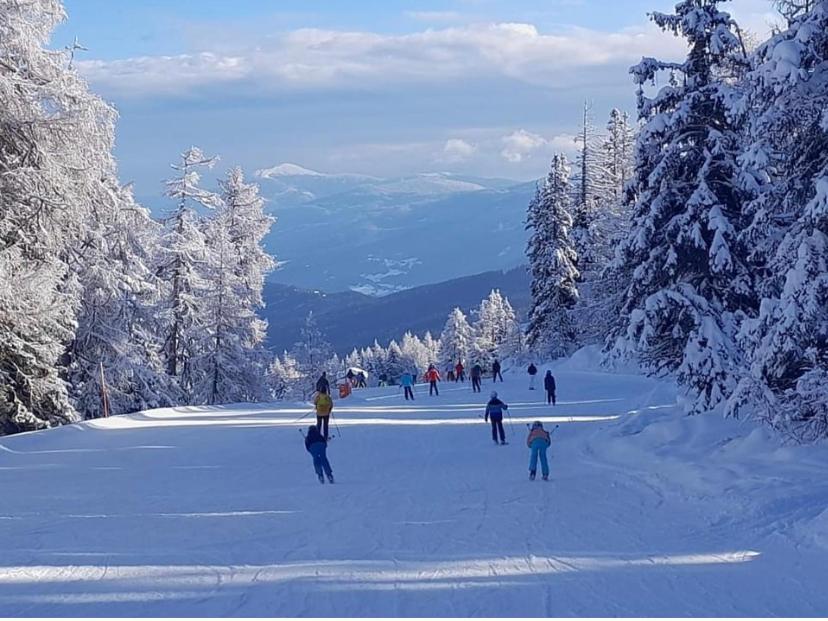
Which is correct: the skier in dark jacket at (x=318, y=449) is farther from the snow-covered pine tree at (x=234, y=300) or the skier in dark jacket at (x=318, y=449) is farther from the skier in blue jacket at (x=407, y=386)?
the snow-covered pine tree at (x=234, y=300)

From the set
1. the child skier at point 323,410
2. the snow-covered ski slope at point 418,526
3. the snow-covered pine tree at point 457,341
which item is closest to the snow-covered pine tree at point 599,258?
the child skier at point 323,410

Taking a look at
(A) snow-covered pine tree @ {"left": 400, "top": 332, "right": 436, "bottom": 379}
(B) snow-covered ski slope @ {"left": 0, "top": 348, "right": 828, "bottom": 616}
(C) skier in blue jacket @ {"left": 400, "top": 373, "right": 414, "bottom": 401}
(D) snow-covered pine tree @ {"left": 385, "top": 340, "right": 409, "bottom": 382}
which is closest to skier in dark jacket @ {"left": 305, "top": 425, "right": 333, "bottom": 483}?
(B) snow-covered ski slope @ {"left": 0, "top": 348, "right": 828, "bottom": 616}

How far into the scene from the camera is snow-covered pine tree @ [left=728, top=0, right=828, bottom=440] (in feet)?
44.2

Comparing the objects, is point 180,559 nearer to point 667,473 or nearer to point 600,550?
point 600,550

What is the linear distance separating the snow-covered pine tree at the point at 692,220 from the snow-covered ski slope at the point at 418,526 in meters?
1.86

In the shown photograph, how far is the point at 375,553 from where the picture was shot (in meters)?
11.0

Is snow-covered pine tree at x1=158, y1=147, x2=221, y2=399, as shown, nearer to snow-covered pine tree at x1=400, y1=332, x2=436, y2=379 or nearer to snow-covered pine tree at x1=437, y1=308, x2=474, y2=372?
snow-covered pine tree at x1=437, y1=308, x2=474, y2=372

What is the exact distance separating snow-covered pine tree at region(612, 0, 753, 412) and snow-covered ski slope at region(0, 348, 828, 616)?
1862 mm

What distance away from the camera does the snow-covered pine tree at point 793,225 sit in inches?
531

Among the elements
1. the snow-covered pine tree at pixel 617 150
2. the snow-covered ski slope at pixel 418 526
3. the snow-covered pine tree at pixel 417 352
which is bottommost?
the snow-covered ski slope at pixel 418 526

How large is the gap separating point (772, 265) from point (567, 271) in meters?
37.4

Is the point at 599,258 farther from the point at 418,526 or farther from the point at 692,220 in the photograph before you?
the point at 418,526

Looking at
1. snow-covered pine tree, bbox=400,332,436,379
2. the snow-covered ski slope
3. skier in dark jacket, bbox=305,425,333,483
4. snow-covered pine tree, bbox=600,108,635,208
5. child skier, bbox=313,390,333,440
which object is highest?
snow-covered pine tree, bbox=600,108,635,208

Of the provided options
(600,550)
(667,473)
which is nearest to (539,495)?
(667,473)
